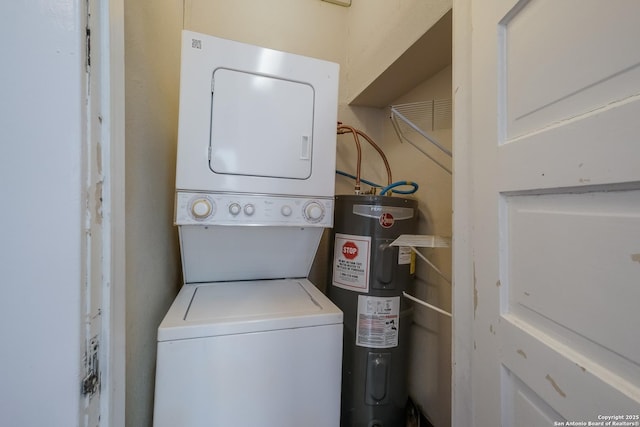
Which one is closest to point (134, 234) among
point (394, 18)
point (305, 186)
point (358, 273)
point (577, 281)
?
point (305, 186)

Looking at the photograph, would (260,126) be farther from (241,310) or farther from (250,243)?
(241,310)

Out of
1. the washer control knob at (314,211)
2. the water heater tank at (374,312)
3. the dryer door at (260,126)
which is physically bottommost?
the water heater tank at (374,312)

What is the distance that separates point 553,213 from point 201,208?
1.07m

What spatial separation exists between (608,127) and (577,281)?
0.24m

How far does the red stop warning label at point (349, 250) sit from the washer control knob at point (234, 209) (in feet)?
1.97

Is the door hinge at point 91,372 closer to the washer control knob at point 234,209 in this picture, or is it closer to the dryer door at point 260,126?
the washer control knob at point 234,209

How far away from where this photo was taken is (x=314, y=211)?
116 cm

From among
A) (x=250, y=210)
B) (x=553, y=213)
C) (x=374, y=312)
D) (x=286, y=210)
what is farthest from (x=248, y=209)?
(x=553, y=213)

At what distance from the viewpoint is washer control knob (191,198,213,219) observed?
977 mm

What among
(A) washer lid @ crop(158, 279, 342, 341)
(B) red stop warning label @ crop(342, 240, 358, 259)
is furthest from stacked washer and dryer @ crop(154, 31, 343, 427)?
(B) red stop warning label @ crop(342, 240, 358, 259)

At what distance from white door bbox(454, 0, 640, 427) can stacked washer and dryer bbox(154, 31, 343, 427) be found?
543 mm

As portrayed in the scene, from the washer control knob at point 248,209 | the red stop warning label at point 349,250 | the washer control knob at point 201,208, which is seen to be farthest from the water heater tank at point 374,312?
the washer control knob at point 201,208

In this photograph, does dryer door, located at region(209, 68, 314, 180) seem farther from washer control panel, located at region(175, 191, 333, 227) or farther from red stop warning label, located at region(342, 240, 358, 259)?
red stop warning label, located at region(342, 240, 358, 259)

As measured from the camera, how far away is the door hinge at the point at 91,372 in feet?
1.62
